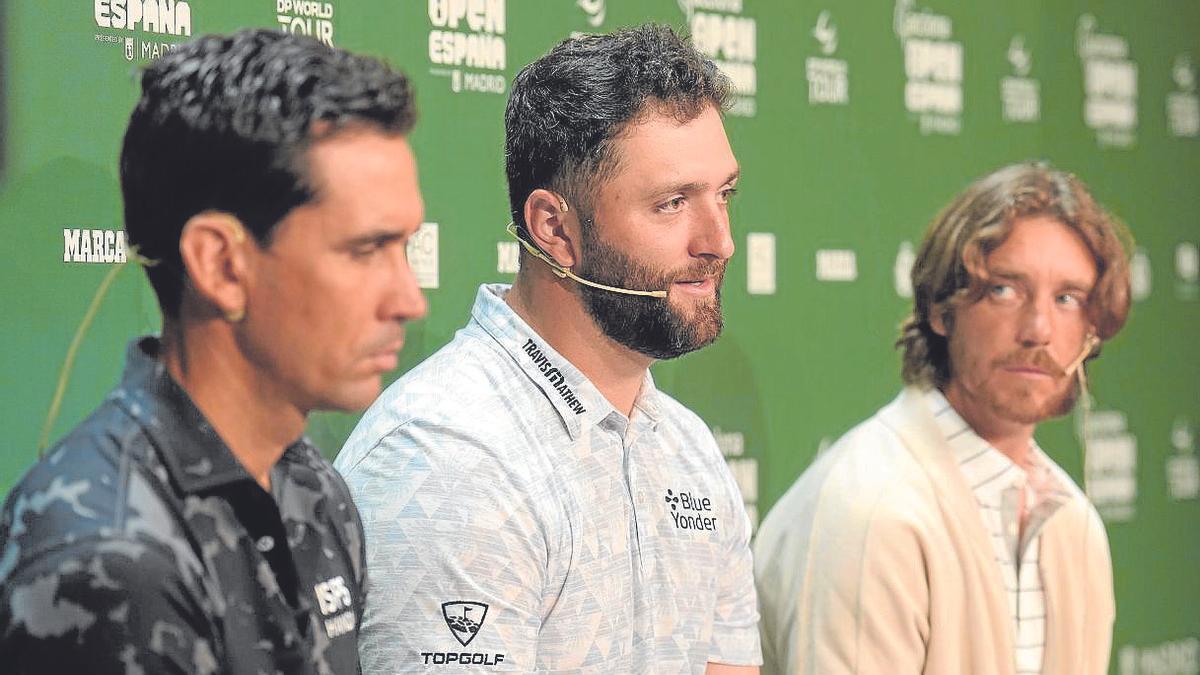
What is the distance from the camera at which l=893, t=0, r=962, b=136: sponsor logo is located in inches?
113

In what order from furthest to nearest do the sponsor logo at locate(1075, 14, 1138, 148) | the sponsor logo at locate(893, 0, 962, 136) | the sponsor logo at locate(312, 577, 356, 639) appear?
the sponsor logo at locate(1075, 14, 1138, 148), the sponsor logo at locate(893, 0, 962, 136), the sponsor logo at locate(312, 577, 356, 639)

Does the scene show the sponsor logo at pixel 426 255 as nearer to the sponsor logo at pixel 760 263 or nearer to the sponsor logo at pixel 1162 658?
the sponsor logo at pixel 760 263

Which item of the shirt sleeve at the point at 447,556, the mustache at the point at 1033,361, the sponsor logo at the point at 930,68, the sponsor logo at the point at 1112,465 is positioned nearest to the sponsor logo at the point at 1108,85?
the sponsor logo at the point at 930,68

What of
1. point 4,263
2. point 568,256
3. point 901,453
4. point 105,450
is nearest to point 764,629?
point 901,453

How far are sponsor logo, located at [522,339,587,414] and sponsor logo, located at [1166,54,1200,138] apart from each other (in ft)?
6.94

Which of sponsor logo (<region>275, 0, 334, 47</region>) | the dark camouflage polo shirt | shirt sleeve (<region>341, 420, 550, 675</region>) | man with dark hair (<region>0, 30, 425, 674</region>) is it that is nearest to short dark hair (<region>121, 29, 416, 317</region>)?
man with dark hair (<region>0, 30, 425, 674</region>)

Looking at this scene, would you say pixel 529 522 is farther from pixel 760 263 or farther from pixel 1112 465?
pixel 1112 465

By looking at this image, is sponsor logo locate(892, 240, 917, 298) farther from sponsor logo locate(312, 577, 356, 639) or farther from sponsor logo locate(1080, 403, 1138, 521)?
sponsor logo locate(312, 577, 356, 639)

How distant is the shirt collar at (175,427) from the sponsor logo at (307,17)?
0.85 meters

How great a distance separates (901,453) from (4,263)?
4.10 ft

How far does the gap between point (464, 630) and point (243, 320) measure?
1.76 ft

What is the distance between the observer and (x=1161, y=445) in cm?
338

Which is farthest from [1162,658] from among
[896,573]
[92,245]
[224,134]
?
[224,134]

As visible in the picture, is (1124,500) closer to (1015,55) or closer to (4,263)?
(1015,55)
